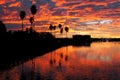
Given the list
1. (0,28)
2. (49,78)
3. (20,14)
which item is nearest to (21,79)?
(49,78)

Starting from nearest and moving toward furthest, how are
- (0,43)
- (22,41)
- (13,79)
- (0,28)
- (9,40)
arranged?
(13,79), (0,43), (9,40), (22,41), (0,28)

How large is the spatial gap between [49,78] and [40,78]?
864mm

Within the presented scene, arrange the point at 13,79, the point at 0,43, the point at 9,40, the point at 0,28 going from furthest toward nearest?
the point at 0,28, the point at 9,40, the point at 0,43, the point at 13,79

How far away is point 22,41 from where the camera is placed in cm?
10981

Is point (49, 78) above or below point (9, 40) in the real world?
above

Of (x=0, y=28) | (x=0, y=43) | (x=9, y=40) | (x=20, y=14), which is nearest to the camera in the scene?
(x=0, y=43)

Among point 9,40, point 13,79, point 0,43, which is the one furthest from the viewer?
point 9,40

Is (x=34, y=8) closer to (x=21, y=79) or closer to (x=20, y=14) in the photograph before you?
Result: (x=20, y=14)

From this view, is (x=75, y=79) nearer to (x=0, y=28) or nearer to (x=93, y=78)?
(x=93, y=78)

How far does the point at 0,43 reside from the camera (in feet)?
291

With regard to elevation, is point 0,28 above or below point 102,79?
below

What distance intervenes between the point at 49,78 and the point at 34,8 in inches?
3838

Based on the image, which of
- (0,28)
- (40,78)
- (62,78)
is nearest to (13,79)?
(40,78)

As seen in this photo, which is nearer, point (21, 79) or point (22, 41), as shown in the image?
point (21, 79)
